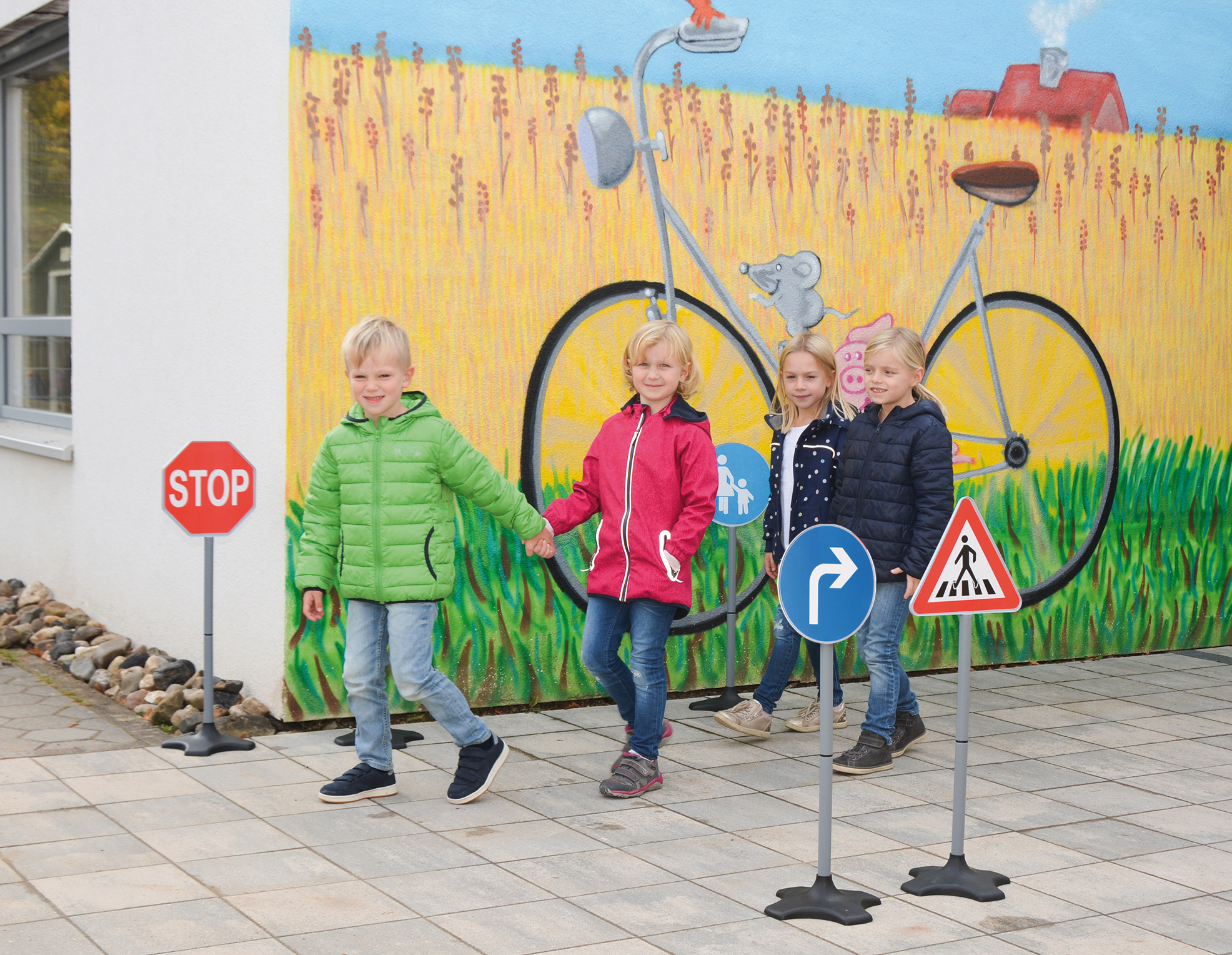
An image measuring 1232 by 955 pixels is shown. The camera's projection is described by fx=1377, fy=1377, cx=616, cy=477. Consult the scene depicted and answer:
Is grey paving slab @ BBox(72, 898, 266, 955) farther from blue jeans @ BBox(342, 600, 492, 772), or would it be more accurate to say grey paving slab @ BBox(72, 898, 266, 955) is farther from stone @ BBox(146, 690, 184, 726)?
stone @ BBox(146, 690, 184, 726)

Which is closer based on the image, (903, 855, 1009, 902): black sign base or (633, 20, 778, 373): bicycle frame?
(903, 855, 1009, 902): black sign base

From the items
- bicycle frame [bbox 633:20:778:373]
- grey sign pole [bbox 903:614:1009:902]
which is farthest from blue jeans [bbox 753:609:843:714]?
grey sign pole [bbox 903:614:1009:902]

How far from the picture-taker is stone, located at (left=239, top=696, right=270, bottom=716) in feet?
19.5

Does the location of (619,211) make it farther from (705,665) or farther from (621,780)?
(621,780)

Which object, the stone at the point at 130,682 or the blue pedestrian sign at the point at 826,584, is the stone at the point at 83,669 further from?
the blue pedestrian sign at the point at 826,584

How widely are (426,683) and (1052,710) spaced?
11.2ft

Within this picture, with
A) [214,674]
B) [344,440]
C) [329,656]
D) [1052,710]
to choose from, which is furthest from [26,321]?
[1052,710]

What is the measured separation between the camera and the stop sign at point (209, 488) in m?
5.49

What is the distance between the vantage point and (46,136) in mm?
8836

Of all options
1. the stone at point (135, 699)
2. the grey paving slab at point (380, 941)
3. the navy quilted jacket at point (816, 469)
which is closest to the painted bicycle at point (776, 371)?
the navy quilted jacket at point (816, 469)

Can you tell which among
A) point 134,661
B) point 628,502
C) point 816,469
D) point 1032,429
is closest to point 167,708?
point 134,661

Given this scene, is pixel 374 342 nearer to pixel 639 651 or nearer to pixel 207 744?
pixel 639 651

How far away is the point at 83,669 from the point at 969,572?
15.5 feet

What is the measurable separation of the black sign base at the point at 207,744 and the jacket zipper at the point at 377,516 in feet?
3.94
